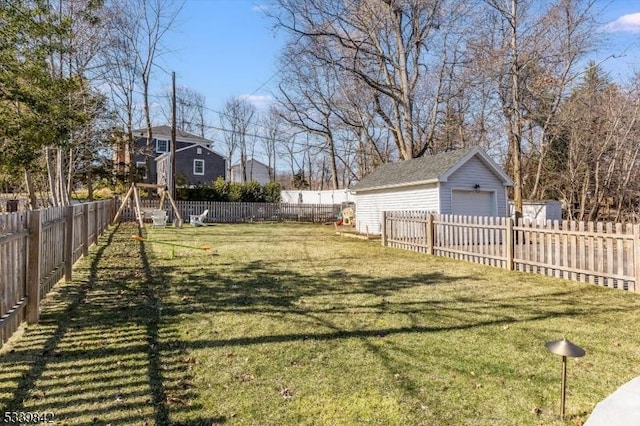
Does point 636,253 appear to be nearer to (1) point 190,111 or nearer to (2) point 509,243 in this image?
(2) point 509,243

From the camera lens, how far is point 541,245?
859 cm

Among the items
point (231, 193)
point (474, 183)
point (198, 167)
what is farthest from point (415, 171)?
point (198, 167)

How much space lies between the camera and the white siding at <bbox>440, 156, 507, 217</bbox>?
49.6 ft

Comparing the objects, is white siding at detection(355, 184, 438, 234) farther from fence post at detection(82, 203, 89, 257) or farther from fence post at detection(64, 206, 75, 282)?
fence post at detection(64, 206, 75, 282)

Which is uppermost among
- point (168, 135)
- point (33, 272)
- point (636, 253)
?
point (168, 135)

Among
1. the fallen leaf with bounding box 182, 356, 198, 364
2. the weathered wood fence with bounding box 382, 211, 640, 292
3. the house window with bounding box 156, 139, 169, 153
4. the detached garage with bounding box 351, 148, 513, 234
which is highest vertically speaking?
the house window with bounding box 156, 139, 169, 153

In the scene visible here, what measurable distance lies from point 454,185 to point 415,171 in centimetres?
212

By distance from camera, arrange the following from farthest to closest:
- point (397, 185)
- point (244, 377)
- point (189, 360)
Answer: point (397, 185) → point (189, 360) → point (244, 377)

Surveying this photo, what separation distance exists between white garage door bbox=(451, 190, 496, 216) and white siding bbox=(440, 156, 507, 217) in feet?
0.60

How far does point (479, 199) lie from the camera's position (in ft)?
52.4

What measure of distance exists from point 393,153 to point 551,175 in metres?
14.8

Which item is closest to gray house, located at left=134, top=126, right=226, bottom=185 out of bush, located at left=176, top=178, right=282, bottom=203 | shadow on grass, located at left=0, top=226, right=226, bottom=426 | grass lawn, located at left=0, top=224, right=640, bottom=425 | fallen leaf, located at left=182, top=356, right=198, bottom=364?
bush, located at left=176, top=178, right=282, bottom=203

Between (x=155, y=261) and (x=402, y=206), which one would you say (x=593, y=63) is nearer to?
(x=402, y=206)

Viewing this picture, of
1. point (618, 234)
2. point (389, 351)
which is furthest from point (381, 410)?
point (618, 234)
